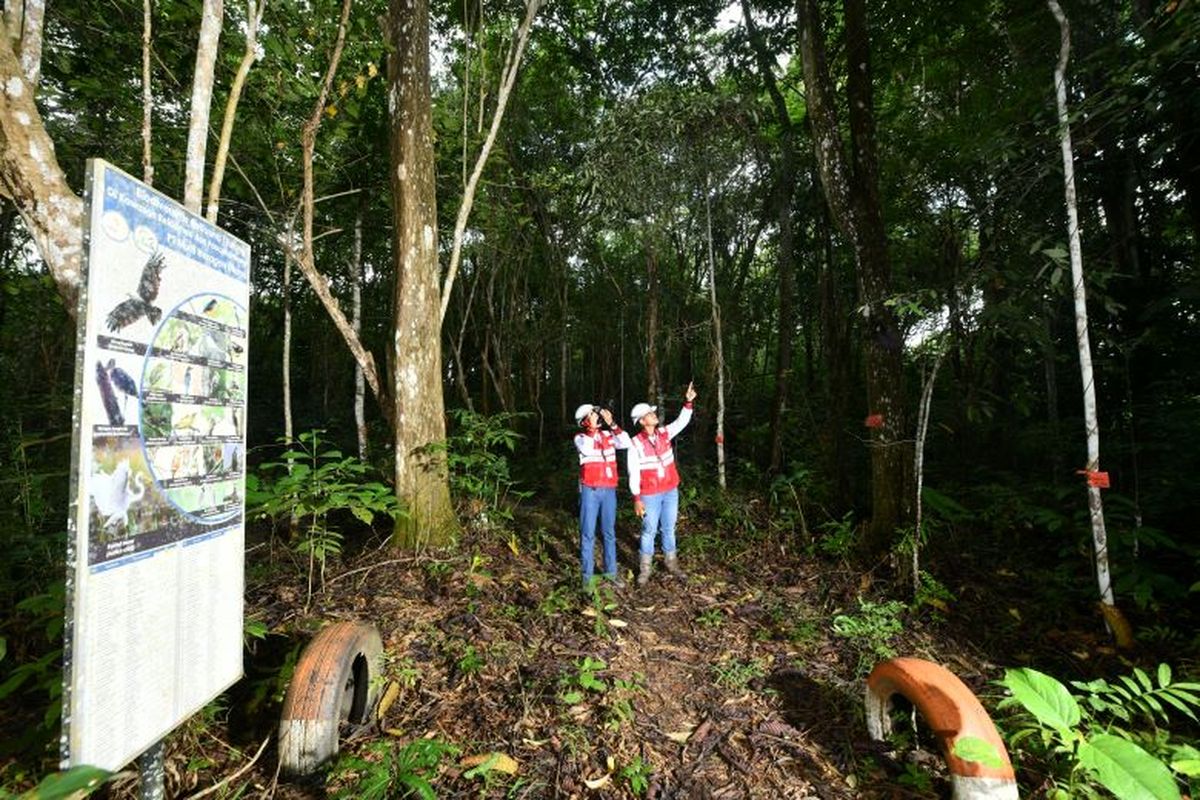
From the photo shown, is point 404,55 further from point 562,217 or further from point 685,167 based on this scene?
point 562,217

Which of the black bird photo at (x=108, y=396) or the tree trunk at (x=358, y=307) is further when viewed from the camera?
the tree trunk at (x=358, y=307)

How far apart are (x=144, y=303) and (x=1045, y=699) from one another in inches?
152

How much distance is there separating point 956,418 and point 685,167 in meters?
6.12

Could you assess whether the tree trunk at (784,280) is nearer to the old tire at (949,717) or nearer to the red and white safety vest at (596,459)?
the red and white safety vest at (596,459)

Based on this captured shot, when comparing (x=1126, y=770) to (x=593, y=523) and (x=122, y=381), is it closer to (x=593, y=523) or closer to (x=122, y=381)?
(x=122, y=381)

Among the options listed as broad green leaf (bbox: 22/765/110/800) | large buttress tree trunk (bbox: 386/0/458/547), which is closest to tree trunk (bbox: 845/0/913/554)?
large buttress tree trunk (bbox: 386/0/458/547)

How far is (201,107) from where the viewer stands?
9.91 ft

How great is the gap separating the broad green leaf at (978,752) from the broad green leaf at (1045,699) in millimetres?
234

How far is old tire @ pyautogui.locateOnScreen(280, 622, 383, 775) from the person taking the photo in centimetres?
268

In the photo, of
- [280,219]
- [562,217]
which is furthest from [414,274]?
[562,217]

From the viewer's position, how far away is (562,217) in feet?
43.1

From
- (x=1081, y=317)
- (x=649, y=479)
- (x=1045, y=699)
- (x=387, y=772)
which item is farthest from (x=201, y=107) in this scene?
(x=1081, y=317)

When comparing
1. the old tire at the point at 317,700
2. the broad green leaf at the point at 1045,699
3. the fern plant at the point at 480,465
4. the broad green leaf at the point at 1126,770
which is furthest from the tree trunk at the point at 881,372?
the old tire at the point at 317,700

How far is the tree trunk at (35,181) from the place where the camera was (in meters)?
2.57
